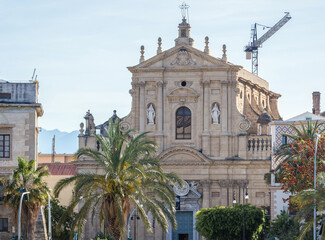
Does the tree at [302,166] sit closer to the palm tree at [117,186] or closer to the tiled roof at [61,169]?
the palm tree at [117,186]

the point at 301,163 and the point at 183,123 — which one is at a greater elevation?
the point at 183,123

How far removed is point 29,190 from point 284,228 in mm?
16567

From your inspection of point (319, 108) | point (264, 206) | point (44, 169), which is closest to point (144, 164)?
point (44, 169)

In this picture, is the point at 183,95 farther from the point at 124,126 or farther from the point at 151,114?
the point at 124,126

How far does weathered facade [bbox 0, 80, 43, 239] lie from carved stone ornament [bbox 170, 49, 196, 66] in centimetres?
1304

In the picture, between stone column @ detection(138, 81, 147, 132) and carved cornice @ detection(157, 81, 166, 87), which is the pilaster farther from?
carved cornice @ detection(157, 81, 166, 87)

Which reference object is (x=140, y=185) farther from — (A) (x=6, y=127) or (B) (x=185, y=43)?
(B) (x=185, y=43)

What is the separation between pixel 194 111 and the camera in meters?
76.6

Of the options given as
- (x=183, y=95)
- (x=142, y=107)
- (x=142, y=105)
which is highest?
(x=183, y=95)

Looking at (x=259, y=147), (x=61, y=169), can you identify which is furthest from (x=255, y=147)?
(x=61, y=169)

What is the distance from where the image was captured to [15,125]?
6794 cm

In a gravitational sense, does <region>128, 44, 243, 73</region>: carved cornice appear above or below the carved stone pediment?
above

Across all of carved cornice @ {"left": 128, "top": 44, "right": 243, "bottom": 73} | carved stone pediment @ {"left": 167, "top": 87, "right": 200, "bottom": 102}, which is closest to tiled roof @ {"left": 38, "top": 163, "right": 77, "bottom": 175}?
Answer: carved cornice @ {"left": 128, "top": 44, "right": 243, "bottom": 73}

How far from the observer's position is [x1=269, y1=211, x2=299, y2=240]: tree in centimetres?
6444
